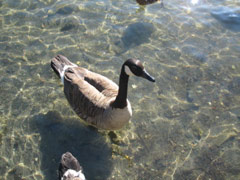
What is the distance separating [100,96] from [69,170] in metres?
1.66

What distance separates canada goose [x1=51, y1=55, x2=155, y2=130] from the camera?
4.63 metres

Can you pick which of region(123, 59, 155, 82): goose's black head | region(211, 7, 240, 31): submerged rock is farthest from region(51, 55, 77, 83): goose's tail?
region(211, 7, 240, 31): submerged rock

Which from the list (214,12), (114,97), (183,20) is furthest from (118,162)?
(214,12)

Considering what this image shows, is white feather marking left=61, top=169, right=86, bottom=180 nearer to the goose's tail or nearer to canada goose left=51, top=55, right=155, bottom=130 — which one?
canada goose left=51, top=55, right=155, bottom=130

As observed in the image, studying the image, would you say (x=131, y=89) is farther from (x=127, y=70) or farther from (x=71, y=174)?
(x=71, y=174)

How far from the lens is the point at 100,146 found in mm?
5422

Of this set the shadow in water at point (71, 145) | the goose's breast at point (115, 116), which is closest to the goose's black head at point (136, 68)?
the goose's breast at point (115, 116)

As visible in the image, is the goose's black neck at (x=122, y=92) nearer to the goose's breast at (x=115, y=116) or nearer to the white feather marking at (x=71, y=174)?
the goose's breast at (x=115, y=116)

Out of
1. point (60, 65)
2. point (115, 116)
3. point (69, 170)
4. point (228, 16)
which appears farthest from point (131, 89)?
point (228, 16)

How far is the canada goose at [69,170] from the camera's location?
4.26 metres

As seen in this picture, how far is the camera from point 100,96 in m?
5.16

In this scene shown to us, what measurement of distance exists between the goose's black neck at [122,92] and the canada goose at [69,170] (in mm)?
1368

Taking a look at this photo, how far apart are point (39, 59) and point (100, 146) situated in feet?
11.7

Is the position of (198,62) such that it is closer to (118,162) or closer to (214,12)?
(214,12)
